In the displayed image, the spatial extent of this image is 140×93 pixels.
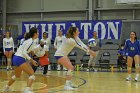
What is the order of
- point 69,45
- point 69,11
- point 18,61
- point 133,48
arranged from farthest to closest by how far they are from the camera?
point 69,11
point 133,48
point 69,45
point 18,61

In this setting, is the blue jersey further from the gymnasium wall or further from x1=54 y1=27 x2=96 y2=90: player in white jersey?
the gymnasium wall

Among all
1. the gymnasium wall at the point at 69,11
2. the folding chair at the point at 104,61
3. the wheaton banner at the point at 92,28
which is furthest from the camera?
the gymnasium wall at the point at 69,11

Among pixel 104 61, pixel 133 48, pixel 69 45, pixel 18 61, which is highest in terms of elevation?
pixel 69 45

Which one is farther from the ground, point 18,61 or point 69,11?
point 69,11

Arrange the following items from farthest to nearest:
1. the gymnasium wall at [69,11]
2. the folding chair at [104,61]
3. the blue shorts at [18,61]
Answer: the gymnasium wall at [69,11]
the folding chair at [104,61]
the blue shorts at [18,61]

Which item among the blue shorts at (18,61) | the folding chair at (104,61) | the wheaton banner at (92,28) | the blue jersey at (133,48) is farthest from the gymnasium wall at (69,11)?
the blue shorts at (18,61)

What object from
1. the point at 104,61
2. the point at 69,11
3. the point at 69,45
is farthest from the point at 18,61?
the point at 69,11

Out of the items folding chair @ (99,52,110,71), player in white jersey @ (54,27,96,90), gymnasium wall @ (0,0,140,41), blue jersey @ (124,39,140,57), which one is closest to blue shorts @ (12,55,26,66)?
player in white jersey @ (54,27,96,90)

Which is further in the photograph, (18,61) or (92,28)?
(92,28)

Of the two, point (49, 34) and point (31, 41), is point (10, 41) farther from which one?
point (31, 41)

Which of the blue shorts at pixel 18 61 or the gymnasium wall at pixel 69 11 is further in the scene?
the gymnasium wall at pixel 69 11

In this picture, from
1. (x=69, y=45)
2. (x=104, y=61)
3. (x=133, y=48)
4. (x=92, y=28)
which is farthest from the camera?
(x=92, y=28)

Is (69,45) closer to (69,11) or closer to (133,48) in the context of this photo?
(133,48)

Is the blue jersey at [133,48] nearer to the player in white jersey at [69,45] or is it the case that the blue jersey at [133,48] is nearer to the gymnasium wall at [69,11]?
the player in white jersey at [69,45]
